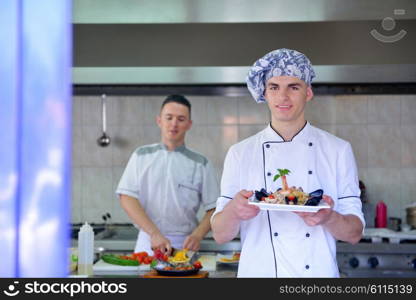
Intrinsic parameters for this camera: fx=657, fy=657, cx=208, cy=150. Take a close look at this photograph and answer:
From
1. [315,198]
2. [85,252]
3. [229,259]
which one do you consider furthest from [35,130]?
[229,259]

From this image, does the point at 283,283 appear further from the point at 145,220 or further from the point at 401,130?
the point at 401,130

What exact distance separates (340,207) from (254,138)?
15.5 inches

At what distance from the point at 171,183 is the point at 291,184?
184cm

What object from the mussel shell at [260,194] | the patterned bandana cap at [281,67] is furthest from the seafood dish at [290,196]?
the patterned bandana cap at [281,67]

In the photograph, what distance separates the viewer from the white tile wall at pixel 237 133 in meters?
4.93

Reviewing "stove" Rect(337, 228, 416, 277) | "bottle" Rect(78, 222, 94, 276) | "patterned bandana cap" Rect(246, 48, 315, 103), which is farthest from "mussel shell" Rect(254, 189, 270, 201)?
"stove" Rect(337, 228, 416, 277)

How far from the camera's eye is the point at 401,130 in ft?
16.2

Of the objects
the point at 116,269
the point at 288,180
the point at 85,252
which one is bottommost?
the point at 116,269

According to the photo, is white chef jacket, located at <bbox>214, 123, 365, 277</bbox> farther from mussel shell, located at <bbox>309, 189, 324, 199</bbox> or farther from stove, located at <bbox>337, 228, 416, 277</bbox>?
stove, located at <bbox>337, 228, 416, 277</bbox>

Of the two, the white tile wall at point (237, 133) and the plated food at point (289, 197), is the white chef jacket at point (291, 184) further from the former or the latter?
the white tile wall at point (237, 133)

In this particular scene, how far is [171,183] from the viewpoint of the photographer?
4.00m

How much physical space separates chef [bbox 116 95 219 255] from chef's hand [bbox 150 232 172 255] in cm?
19

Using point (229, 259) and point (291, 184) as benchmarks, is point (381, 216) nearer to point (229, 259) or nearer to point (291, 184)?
point (229, 259)

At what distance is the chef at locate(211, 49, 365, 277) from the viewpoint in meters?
2.13
